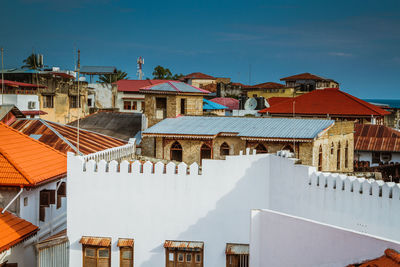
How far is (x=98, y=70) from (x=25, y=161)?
53.9m

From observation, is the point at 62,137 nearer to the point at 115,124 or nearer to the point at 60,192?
the point at 60,192

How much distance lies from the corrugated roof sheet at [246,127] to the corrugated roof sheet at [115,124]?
401cm

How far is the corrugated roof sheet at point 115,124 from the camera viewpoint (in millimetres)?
29875

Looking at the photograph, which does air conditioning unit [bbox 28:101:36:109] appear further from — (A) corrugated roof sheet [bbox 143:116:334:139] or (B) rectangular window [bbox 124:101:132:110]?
(A) corrugated roof sheet [bbox 143:116:334:139]

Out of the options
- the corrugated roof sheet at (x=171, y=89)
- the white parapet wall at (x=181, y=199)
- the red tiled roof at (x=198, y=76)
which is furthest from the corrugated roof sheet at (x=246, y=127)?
the red tiled roof at (x=198, y=76)

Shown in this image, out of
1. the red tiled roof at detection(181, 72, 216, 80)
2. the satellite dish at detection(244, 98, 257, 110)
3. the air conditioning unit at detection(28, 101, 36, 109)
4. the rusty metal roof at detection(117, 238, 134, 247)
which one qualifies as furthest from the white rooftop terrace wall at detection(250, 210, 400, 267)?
the red tiled roof at detection(181, 72, 216, 80)

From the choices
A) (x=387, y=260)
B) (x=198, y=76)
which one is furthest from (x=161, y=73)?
(x=387, y=260)

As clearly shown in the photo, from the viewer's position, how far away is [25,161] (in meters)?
14.6

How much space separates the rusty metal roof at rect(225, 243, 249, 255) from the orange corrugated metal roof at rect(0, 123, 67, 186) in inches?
221

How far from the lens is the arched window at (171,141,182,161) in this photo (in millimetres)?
24938

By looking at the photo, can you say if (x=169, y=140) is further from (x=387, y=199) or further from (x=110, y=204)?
(x=387, y=199)

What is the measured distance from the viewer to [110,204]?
12.9 meters

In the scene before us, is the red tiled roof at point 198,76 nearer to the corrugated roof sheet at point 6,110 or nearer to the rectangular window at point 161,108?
the rectangular window at point 161,108

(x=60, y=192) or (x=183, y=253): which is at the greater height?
(x=60, y=192)
